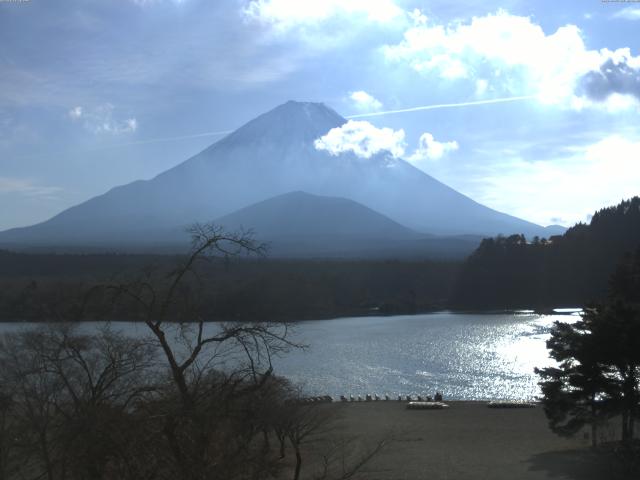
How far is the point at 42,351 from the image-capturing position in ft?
20.4

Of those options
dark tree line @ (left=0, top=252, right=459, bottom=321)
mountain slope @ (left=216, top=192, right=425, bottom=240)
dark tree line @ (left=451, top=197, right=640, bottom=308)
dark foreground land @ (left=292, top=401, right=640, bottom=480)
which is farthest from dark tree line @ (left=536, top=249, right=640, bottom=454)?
mountain slope @ (left=216, top=192, right=425, bottom=240)

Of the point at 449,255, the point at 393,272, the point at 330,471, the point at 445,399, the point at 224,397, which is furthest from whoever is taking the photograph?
the point at 449,255

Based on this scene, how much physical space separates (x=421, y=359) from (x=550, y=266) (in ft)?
79.6

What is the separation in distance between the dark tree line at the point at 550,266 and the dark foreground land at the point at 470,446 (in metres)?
28.8

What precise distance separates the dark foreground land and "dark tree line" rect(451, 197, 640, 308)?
2881 cm

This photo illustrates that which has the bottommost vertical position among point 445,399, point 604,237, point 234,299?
point 445,399

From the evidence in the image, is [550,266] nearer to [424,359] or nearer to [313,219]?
[424,359]

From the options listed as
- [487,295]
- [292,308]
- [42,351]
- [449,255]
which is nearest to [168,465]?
[42,351]

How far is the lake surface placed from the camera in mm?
18219

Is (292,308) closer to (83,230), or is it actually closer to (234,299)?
(234,299)

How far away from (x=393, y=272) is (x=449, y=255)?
2900 centimetres

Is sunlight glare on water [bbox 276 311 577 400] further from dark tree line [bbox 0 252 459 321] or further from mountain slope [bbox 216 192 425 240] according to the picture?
mountain slope [bbox 216 192 425 240]

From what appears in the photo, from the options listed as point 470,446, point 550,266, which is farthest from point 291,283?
point 470,446

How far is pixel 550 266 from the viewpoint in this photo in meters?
44.2
